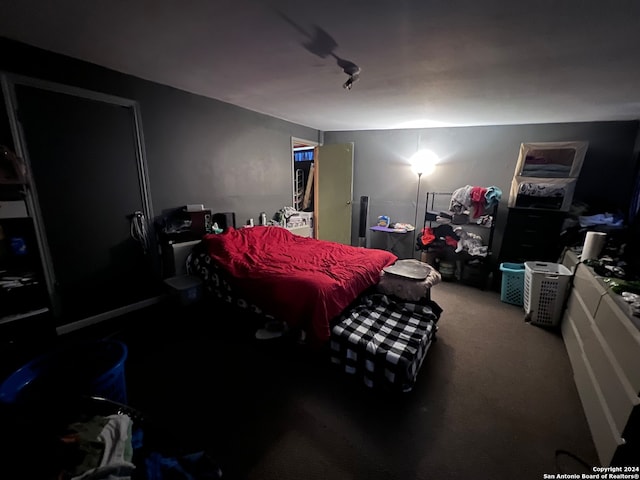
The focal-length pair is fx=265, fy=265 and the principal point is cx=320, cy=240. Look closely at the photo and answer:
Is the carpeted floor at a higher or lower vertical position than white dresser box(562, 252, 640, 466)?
lower

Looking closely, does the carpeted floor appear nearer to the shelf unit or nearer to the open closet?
the open closet

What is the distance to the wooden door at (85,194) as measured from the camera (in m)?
2.16

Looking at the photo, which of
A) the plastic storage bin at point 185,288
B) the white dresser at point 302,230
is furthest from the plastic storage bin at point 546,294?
the plastic storage bin at point 185,288

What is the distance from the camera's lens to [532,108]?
3.02 meters

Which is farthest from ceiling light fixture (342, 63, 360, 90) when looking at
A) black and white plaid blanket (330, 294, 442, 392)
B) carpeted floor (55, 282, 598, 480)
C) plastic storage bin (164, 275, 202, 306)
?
plastic storage bin (164, 275, 202, 306)

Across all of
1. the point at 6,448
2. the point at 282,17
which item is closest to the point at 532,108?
the point at 282,17

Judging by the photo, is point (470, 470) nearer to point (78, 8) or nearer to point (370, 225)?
point (78, 8)

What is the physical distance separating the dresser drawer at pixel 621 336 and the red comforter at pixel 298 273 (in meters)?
1.60

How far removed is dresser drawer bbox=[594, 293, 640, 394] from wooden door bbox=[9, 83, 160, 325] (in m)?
3.79

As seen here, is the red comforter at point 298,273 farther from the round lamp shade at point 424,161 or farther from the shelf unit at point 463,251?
the round lamp shade at point 424,161

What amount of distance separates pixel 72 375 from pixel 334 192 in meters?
4.26

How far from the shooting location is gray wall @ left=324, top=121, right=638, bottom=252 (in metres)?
3.37

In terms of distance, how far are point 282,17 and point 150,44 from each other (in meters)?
1.09

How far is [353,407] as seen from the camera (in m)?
1.76
